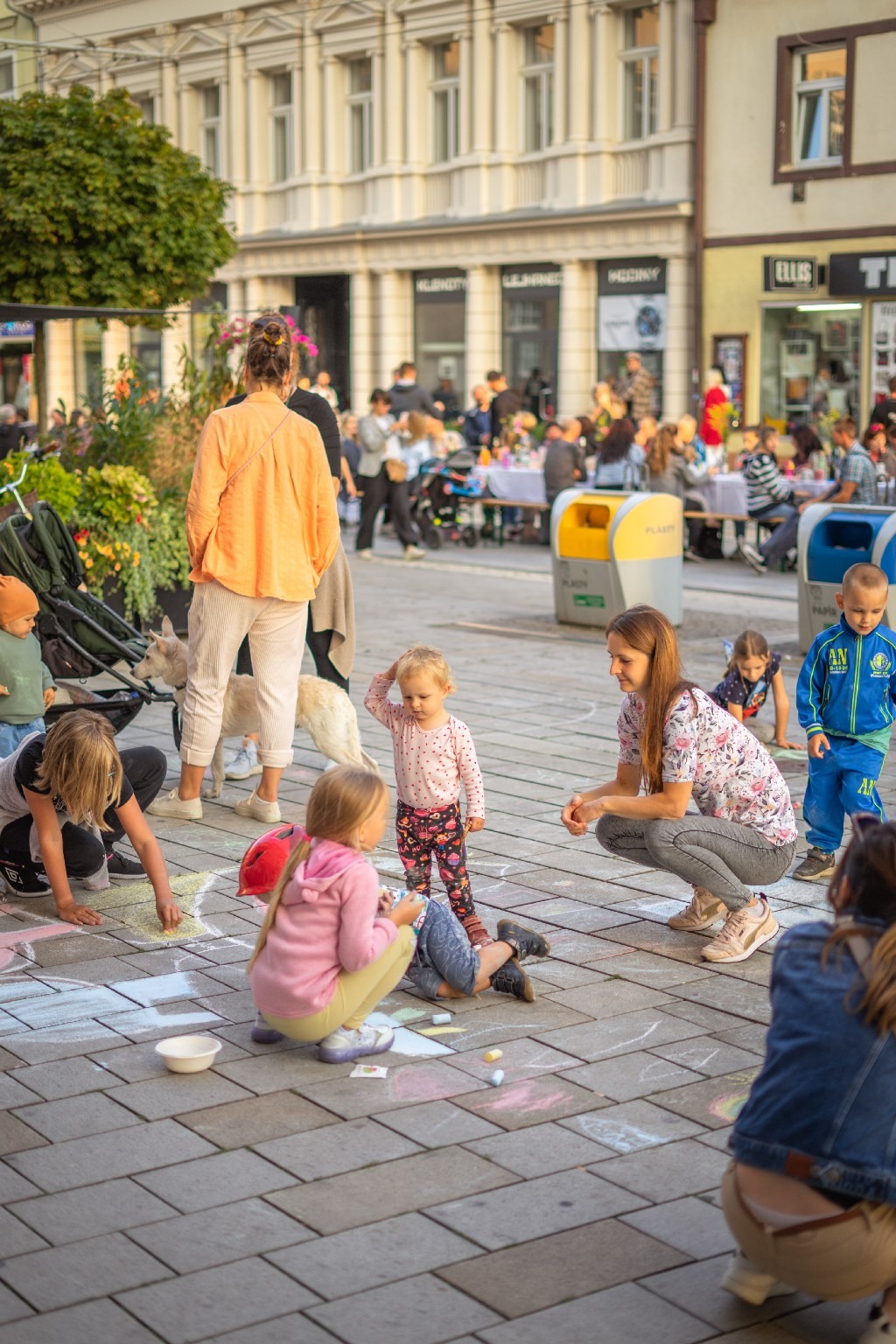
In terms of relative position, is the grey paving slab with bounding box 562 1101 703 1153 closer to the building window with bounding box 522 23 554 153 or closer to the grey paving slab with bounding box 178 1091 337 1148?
the grey paving slab with bounding box 178 1091 337 1148

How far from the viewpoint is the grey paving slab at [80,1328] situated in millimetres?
3334

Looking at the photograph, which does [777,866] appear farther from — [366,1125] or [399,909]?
[366,1125]

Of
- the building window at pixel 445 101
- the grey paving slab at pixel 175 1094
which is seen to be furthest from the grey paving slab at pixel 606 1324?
the building window at pixel 445 101

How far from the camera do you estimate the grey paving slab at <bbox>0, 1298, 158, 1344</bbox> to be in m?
3.33

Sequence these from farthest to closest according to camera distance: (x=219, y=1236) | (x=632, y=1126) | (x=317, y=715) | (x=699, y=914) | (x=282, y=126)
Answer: (x=282, y=126) → (x=317, y=715) → (x=699, y=914) → (x=632, y=1126) → (x=219, y=1236)

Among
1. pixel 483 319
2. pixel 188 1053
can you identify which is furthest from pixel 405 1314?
pixel 483 319

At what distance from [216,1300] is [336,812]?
4.75 ft

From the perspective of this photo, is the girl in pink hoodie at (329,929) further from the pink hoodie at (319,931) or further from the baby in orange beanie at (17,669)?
the baby in orange beanie at (17,669)

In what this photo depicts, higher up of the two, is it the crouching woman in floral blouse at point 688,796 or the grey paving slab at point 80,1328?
the crouching woman in floral blouse at point 688,796

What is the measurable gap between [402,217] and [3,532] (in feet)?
77.0

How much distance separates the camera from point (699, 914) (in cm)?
591

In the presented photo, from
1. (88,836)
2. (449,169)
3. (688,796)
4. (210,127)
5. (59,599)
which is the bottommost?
(88,836)

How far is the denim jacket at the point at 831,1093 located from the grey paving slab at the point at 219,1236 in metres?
1.06

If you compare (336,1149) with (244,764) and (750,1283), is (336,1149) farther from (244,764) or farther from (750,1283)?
(244,764)
